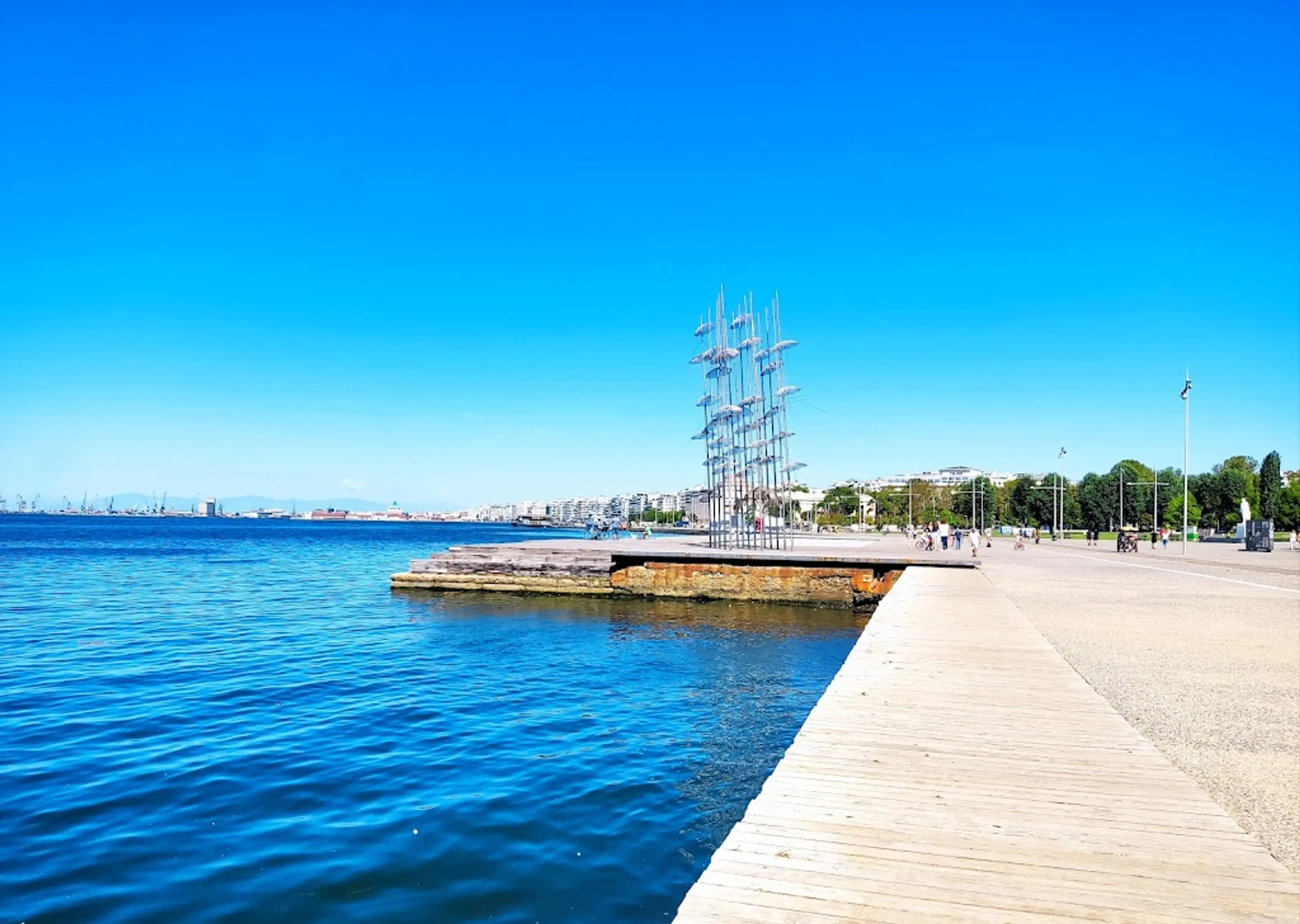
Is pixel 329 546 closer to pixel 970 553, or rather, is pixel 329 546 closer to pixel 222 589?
pixel 222 589

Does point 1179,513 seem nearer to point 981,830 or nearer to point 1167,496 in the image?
point 1167,496

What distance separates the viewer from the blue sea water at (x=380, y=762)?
20.4ft

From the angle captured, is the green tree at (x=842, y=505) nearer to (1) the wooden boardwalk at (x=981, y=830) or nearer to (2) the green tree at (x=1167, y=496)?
(2) the green tree at (x=1167, y=496)

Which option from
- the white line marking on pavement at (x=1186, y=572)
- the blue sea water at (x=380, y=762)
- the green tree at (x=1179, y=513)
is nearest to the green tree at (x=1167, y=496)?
the green tree at (x=1179, y=513)

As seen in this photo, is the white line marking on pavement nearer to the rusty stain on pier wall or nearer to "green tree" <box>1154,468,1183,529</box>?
the rusty stain on pier wall

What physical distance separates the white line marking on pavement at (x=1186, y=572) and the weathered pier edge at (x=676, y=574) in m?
7.56

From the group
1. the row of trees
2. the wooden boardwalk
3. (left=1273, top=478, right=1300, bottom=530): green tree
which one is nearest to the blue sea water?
the wooden boardwalk

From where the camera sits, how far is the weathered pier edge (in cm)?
2688

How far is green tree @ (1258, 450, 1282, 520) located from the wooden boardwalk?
11335 centimetres

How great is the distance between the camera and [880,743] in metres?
6.30

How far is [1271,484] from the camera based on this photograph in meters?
98.2

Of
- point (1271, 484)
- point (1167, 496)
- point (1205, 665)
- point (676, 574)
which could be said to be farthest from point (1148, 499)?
point (1205, 665)

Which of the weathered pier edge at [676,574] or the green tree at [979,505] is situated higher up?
the green tree at [979,505]

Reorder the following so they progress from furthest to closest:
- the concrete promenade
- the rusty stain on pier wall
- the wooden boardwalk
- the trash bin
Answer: the trash bin < the rusty stain on pier wall < the concrete promenade < the wooden boardwalk
